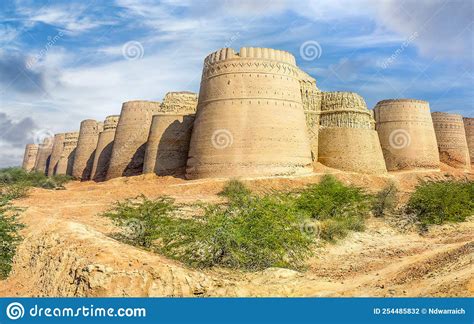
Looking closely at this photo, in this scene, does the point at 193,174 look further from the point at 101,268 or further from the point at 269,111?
the point at 101,268

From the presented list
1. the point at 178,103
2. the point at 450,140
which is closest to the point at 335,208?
the point at 178,103

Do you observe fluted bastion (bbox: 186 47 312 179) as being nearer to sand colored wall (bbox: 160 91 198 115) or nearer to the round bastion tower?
the round bastion tower

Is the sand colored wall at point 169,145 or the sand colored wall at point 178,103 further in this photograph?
the sand colored wall at point 178,103

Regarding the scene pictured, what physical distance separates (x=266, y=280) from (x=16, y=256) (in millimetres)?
5319

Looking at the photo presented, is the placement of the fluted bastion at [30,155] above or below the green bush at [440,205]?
above

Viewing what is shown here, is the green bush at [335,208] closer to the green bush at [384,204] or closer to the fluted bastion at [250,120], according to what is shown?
the green bush at [384,204]

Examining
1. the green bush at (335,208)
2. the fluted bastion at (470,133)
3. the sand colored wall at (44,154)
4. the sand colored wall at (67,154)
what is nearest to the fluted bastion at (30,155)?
the sand colored wall at (44,154)

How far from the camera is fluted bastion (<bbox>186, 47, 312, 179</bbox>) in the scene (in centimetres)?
1773

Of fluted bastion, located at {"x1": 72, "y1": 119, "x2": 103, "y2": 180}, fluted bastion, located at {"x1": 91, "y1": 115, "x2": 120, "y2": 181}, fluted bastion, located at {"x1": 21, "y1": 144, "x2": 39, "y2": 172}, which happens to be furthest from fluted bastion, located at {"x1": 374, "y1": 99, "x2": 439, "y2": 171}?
fluted bastion, located at {"x1": 21, "y1": 144, "x2": 39, "y2": 172}

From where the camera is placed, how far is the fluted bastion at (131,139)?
26844 millimetres

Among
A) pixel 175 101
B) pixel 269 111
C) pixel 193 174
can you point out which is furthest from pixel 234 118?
pixel 175 101

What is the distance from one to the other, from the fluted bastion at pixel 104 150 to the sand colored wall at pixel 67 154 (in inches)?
268

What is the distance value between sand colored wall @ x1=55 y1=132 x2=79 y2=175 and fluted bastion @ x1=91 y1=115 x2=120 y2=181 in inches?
268

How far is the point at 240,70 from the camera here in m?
18.4
